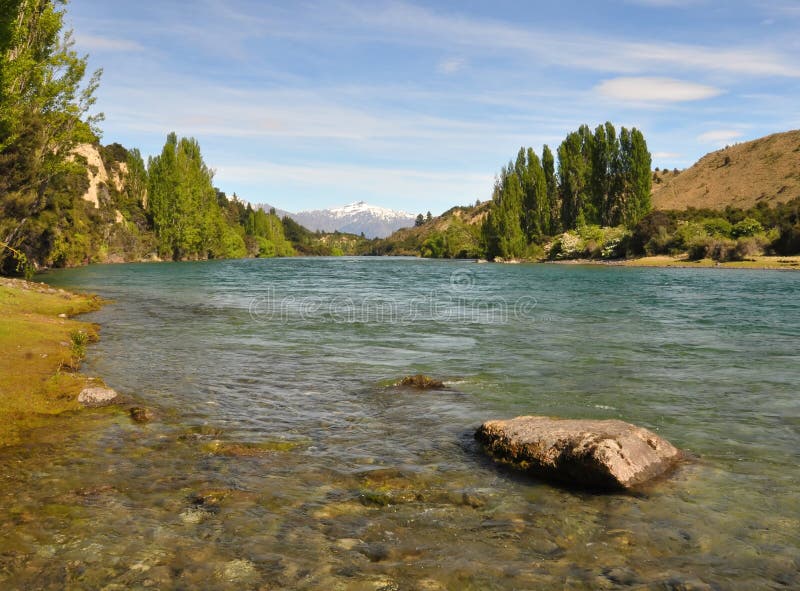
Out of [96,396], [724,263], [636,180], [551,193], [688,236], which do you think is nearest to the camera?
[96,396]

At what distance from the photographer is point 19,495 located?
6.12 metres

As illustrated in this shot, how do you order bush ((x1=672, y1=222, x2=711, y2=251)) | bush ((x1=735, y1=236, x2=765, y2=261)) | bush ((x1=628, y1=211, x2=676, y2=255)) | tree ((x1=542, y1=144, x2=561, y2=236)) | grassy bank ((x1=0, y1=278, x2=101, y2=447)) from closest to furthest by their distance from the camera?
1. grassy bank ((x1=0, y1=278, x2=101, y2=447))
2. bush ((x1=735, y1=236, x2=765, y2=261))
3. bush ((x1=672, y1=222, x2=711, y2=251))
4. bush ((x1=628, y1=211, x2=676, y2=255))
5. tree ((x1=542, y1=144, x2=561, y2=236))

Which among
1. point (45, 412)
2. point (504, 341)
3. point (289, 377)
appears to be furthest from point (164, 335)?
point (504, 341)

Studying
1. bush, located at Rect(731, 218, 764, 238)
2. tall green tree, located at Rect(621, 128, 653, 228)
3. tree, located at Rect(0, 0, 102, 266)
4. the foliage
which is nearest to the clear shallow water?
tree, located at Rect(0, 0, 102, 266)

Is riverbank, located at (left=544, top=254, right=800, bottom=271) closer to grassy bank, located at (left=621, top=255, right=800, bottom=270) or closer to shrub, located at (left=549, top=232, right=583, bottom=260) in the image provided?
grassy bank, located at (left=621, top=255, right=800, bottom=270)

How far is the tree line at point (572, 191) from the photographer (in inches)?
3836

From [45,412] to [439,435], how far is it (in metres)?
6.41

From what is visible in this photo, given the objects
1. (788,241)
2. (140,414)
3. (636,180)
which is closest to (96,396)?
(140,414)

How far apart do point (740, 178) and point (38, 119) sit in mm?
124884

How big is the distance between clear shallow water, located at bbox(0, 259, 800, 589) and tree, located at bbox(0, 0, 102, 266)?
826 inches

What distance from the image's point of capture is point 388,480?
7.09 m

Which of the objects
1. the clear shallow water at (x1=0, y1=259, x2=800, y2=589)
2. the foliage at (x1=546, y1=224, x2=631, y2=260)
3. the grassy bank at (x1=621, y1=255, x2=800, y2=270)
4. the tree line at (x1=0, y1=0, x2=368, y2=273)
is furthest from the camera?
the foliage at (x1=546, y1=224, x2=631, y2=260)

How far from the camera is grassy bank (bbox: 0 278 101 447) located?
8789 millimetres

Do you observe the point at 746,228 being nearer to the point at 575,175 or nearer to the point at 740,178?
the point at 575,175
